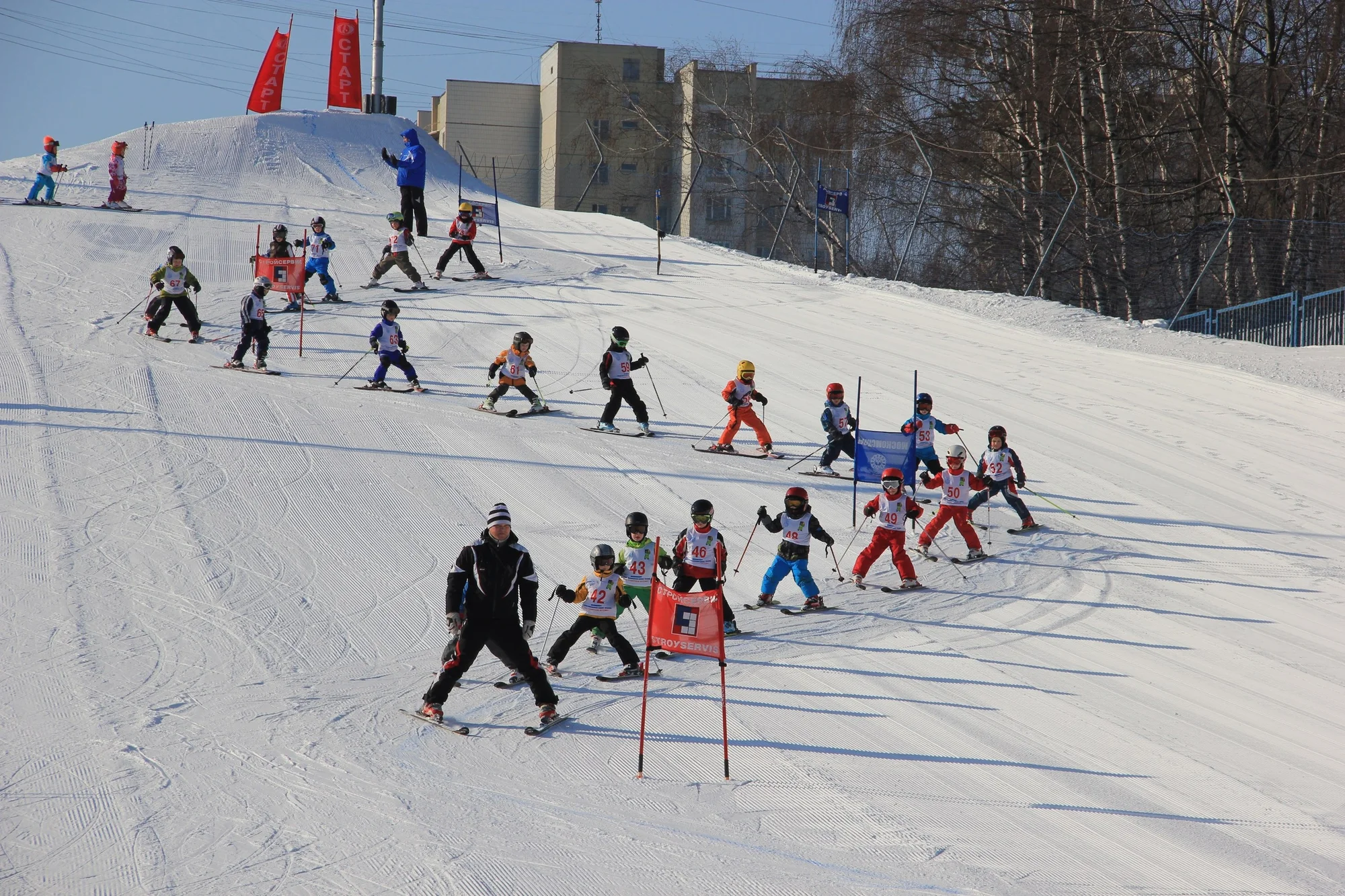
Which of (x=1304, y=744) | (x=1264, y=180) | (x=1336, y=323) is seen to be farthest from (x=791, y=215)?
(x=1304, y=744)

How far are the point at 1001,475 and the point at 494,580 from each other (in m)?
7.60

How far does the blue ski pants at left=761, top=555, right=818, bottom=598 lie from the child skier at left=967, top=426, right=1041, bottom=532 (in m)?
3.29

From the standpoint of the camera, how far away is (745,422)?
615 inches

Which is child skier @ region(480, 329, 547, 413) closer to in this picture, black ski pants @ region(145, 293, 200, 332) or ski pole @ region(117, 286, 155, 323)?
black ski pants @ region(145, 293, 200, 332)

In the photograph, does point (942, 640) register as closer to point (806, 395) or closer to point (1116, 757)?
point (1116, 757)

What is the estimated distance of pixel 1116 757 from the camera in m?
7.61

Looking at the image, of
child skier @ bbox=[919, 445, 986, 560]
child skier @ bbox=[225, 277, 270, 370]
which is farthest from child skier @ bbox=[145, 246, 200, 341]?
child skier @ bbox=[919, 445, 986, 560]

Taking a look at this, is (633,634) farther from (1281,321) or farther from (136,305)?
(1281,321)

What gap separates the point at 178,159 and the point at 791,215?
19695 millimetres

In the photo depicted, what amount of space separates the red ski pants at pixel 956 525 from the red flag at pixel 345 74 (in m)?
36.5

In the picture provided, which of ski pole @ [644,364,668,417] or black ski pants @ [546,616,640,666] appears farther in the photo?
ski pole @ [644,364,668,417]

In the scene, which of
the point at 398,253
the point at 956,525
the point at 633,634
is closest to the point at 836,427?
A: the point at 956,525

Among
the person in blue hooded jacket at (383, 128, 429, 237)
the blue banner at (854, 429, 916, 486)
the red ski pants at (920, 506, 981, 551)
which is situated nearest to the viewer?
the red ski pants at (920, 506, 981, 551)

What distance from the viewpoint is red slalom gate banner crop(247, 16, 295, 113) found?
134ft
